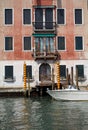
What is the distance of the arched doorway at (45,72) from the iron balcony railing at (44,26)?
3.14 metres

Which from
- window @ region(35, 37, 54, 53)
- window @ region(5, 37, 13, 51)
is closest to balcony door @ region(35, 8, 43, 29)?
window @ region(35, 37, 54, 53)

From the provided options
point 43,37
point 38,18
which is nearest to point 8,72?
point 43,37

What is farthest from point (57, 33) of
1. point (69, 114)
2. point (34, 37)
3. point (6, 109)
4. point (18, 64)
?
point (69, 114)

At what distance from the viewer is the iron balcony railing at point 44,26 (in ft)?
119

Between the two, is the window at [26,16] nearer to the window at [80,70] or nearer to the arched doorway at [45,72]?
the arched doorway at [45,72]

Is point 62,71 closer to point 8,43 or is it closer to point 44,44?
point 44,44

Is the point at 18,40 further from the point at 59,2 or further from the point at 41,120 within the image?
the point at 41,120

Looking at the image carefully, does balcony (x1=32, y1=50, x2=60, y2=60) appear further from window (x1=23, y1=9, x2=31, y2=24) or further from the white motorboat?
the white motorboat

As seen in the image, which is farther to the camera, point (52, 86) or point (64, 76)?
point (64, 76)

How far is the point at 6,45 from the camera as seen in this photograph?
36.4m

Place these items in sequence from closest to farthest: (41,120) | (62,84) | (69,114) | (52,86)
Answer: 1. (41,120)
2. (69,114)
3. (52,86)
4. (62,84)

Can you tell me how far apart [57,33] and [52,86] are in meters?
5.87

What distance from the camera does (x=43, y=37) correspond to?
36.3 m

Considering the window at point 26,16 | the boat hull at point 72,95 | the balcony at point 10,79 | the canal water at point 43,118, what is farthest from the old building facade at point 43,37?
the canal water at point 43,118
